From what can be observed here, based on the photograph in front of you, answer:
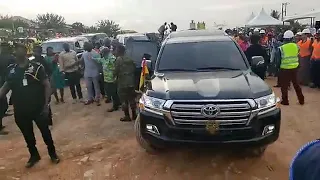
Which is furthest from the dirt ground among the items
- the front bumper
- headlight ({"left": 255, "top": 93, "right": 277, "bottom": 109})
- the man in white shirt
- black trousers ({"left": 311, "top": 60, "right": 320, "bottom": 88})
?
black trousers ({"left": 311, "top": 60, "right": 320, "bottom": 88})

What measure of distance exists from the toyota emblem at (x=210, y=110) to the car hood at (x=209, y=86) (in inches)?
4.8

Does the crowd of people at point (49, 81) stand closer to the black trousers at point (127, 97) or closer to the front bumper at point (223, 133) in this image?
the black trousers at point (127, 97)

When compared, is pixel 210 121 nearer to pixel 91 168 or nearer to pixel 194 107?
pixel 194 107

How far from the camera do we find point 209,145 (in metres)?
4.22

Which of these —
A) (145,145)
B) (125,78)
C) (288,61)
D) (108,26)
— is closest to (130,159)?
(145,145)

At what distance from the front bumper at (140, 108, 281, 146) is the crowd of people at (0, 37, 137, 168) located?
Answer: 1.74 meters

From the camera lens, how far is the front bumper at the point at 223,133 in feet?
13.9

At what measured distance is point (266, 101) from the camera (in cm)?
436

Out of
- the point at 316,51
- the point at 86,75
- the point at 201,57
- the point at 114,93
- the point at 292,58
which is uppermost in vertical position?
the point at 201,57

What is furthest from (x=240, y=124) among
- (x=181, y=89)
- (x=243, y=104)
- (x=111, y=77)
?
(x=111, y=77)

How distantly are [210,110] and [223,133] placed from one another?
327mm

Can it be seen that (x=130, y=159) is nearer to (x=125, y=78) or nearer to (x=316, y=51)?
(x=125, y=78)

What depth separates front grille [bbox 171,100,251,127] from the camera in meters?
4.20

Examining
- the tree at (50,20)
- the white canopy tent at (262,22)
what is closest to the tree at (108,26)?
the tree at (50,20)
